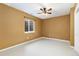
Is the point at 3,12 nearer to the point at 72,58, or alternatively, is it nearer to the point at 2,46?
the point at 2,46

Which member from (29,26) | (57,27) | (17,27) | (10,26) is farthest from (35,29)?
(10,26)

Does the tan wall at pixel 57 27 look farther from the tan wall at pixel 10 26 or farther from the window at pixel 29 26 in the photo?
the tan wall at pixel 10 26

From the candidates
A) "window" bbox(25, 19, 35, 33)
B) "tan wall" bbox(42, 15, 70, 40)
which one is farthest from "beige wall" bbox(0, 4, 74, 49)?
"window" bbox(25, 19, 35, 33)

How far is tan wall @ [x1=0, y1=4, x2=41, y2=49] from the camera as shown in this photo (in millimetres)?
3805

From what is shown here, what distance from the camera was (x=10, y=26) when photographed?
4.28m

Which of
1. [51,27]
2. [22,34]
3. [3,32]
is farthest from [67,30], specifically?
[3,32]

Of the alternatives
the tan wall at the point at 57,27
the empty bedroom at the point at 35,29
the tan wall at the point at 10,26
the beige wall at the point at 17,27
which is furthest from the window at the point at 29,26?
the tan wall at the point at 57,27

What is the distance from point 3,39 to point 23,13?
2.21 meters

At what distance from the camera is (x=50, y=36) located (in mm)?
8133

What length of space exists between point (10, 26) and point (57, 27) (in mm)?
4413

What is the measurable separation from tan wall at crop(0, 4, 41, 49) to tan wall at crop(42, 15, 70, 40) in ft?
10.6

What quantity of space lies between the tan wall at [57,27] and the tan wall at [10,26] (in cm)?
323

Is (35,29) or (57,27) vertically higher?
(57,27)

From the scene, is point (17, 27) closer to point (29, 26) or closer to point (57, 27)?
point (29, 26)
